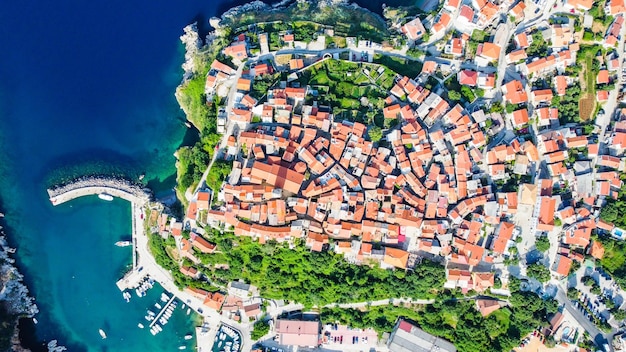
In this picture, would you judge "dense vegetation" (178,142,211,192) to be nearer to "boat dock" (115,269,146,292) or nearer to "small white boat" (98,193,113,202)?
"small white boat" (98,193,113,202)

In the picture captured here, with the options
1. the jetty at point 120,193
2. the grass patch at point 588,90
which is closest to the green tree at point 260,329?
the jetty at point 120,193

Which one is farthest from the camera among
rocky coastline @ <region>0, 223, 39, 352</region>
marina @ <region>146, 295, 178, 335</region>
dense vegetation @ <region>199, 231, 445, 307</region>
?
marina @ <region>146, 295, 178, 335</region>

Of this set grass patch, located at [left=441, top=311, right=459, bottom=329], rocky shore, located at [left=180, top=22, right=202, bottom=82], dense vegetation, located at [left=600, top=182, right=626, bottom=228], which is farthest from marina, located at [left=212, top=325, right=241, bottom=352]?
dense vegetation, located at [left=600, top=182, right=626, bottom=228]

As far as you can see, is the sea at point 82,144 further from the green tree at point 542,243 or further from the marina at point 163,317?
the green tree at point 542,243

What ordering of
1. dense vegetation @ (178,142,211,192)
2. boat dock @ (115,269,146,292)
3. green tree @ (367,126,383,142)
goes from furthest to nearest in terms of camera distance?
boat dock @ (115,269,146,292), dense vegetation @ (178,142,211,192), green tree @ (367,126,383,142)

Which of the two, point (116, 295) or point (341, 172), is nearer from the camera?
point (341, 172)

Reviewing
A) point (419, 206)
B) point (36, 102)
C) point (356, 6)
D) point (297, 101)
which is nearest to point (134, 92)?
point (36, 102)

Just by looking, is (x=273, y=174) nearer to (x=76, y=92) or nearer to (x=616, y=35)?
(x=76, y=92)
